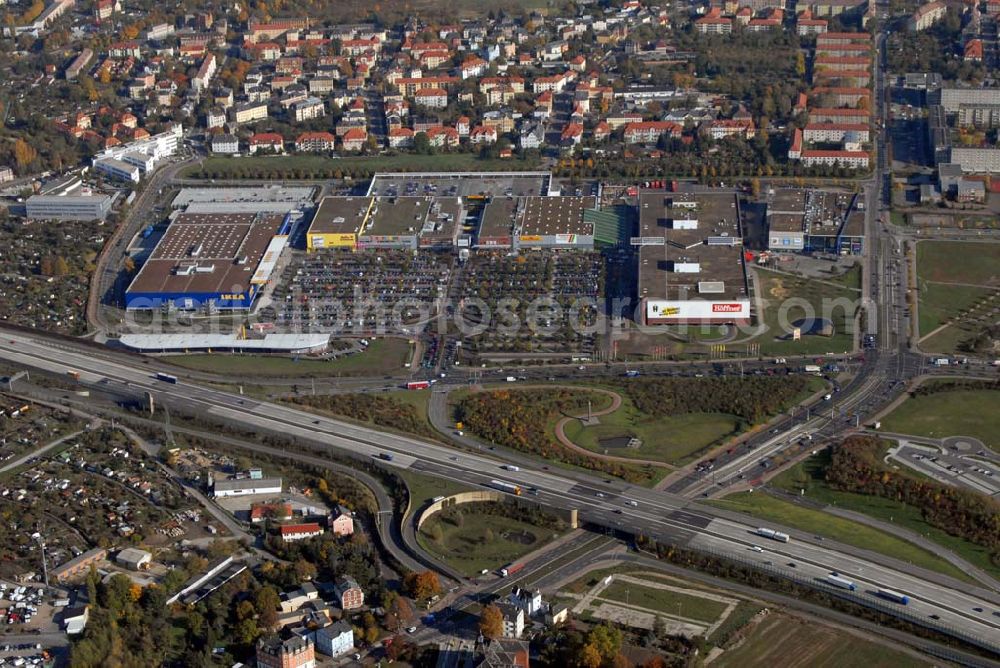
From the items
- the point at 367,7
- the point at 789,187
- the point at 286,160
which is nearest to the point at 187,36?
the point at 367,7

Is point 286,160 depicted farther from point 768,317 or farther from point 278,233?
point 768,317

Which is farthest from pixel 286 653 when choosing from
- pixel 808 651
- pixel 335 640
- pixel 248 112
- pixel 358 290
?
pixel 248 112

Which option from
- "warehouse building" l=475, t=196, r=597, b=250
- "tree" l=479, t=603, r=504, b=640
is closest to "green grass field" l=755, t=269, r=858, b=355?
"warehouse building" l=475, t=196, r=597, b=250

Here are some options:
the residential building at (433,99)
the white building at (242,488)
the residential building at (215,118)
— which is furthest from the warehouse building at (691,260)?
the residential building at (215,118)

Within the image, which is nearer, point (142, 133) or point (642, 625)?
point (642, 625)

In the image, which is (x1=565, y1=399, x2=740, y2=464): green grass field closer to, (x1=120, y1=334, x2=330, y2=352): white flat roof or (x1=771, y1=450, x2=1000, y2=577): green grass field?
(x1=771, y1=450, x2=1000, y2=577): green grass field

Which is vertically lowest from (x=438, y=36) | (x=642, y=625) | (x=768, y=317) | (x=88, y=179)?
(x=642, y=625)

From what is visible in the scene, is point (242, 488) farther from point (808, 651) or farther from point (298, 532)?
point (808, 651)
